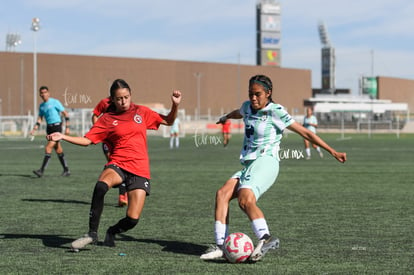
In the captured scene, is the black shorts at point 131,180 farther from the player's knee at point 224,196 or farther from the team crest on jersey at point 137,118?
the player's knee at point 224,196

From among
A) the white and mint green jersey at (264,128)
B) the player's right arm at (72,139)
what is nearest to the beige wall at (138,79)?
the player's right arm at (72,139)

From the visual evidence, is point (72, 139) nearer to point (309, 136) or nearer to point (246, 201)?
point (246, 201)

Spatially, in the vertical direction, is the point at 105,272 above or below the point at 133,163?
below

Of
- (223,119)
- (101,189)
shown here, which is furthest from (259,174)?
(101,189)

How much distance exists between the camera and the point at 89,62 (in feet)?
349

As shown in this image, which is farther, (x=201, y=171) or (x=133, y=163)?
(x=201, y=171)

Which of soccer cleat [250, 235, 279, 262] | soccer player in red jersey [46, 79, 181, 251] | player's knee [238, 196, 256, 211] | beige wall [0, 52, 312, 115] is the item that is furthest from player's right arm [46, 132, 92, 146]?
beige wall [0, 52, 312, 115]

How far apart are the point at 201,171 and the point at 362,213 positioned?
31.8ft

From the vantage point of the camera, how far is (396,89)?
154250 mm

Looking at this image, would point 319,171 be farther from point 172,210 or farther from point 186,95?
point 186,95

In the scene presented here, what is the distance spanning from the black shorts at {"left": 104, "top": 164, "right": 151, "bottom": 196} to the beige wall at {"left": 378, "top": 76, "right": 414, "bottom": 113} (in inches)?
5881

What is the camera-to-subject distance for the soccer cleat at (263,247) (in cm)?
657

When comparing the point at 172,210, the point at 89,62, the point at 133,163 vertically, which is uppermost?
the point at 89,62

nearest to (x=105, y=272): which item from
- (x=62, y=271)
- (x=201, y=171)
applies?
(x=62, y=271)
